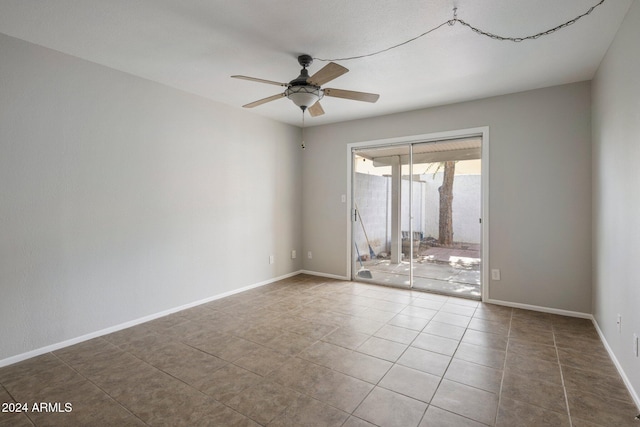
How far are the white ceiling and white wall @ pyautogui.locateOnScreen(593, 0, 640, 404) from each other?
270mm

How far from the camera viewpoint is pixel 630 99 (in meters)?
2.11

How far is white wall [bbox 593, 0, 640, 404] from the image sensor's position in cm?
200

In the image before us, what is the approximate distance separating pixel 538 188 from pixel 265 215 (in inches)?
140

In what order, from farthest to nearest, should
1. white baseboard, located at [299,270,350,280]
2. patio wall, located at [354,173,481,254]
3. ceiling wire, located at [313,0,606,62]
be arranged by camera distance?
white baseboard, located at [299,270,350,280] < patio wall, located at [354,173,481,254] < ceiling wire, located at [313,0,606,62]

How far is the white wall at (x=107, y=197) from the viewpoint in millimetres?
2492

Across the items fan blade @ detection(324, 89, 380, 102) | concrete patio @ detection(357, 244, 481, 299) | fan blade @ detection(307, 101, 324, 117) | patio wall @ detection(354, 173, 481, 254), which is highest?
fan blade @ detection(307, 101, 324, 117)

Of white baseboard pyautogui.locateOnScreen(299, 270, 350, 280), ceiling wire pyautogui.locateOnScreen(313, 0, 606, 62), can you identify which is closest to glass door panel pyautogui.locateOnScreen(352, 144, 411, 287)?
white baseboard pyautogui.locateOnScreen(299, 270, 350, 280)

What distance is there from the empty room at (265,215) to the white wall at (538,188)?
0.07 feet

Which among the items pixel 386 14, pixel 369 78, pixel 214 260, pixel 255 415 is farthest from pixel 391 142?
pixel 255 415

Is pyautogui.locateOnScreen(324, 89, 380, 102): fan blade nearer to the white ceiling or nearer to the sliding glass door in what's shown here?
the white ceiling

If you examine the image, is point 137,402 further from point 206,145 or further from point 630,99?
point 630,99

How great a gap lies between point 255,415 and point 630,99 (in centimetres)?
316

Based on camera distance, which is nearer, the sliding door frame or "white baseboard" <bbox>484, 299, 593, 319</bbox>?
"white baseboard" <bbox>484, 299, 593, 319</bbox>

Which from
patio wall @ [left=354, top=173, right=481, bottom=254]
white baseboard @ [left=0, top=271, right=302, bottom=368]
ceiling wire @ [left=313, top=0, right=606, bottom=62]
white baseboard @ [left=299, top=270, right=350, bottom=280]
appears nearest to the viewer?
ceiling wire @ [left=313, top=0, right=606, bottom=62]
